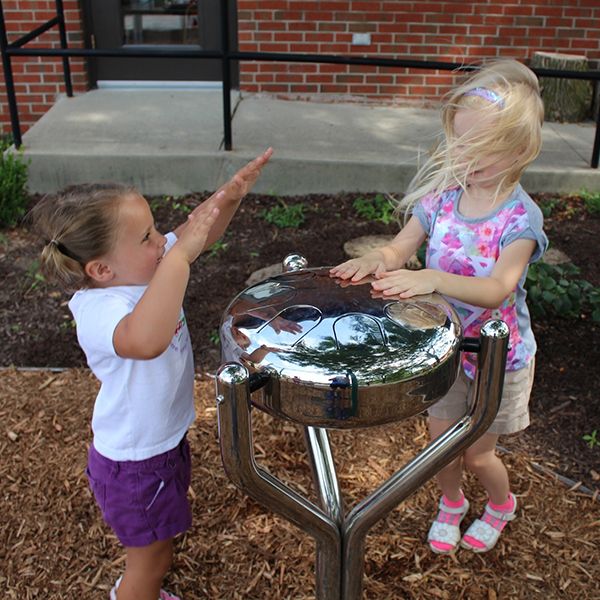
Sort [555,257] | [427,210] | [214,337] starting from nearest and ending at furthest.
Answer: [427,210] → [214,337] → [555,257]

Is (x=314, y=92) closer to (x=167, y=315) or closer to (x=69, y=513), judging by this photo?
(x=69, y=513)

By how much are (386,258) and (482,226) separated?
0.80 feet

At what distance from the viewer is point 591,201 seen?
438cm

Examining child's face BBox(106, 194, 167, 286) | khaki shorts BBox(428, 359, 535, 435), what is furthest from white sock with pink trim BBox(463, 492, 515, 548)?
child's face BBox(106, 194, 167, 286)

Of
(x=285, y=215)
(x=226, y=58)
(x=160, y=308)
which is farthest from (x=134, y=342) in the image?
(x=226, y=58)

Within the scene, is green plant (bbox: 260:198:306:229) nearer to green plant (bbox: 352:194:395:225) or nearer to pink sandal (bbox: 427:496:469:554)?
green plant (bbox: 352:194:395:225)

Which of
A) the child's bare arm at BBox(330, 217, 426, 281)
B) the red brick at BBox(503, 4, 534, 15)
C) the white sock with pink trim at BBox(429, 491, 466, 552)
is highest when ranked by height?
the red brick at BBox(503, 4, 534, 15)

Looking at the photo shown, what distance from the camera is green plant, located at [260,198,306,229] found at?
4211mm

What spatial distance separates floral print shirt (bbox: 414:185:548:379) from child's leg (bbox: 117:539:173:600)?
2.87 ft

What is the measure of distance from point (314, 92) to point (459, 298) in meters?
4.57

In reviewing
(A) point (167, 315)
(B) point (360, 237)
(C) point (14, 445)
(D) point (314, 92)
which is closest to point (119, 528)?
(A) point (167, 315)

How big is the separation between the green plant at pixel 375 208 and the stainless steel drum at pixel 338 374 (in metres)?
2.84

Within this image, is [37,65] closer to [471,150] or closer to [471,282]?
[471,150]

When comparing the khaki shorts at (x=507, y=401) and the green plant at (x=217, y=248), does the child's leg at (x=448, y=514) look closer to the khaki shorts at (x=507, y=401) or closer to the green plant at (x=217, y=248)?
the khaki shorts at (x=507, y=401)
